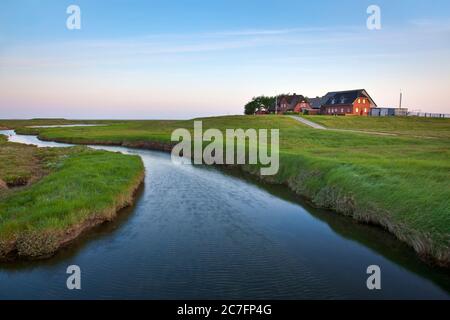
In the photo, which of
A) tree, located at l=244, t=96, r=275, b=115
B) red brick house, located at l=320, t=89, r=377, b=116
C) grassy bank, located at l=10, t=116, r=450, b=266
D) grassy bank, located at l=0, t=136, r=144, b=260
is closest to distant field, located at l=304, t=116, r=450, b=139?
red brick house, located at l=320, t=89, r=377, b=116

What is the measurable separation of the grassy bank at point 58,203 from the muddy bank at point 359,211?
12.9 metres

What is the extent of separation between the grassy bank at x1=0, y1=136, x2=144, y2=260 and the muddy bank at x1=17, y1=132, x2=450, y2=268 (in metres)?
12.9

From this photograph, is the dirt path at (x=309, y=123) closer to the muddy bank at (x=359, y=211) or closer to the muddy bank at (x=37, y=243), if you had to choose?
the muddy bank at (x=359, y=211)

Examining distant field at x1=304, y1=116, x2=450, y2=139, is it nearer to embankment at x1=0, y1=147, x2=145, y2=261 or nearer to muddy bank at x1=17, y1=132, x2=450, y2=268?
muddy bank at x1=17, y1=132, x2=450, y2=268

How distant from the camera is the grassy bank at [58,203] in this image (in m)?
15.2

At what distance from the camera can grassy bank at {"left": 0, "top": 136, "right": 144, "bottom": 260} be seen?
15.2m

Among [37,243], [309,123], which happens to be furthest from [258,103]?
[37,243]

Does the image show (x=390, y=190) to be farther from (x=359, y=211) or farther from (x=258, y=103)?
(x=258, y=103)

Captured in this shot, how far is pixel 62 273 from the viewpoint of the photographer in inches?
543

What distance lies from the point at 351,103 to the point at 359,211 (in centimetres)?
8433

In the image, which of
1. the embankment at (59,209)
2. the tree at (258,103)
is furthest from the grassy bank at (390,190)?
the tree at (258,103)

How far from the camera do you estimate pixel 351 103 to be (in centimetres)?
9756
